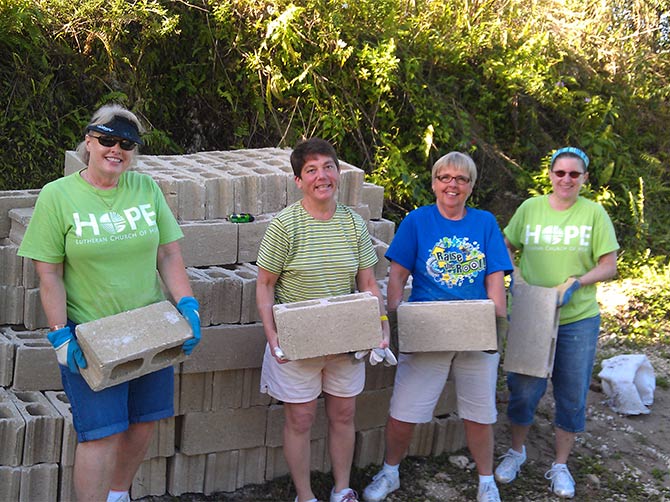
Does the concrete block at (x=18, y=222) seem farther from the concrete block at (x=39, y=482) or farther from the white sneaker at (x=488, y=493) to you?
the white sneaker at (x=488, y=493)

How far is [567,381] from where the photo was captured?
455cm

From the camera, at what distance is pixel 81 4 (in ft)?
21.9

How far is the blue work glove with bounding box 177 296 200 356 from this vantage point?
3.45 meters

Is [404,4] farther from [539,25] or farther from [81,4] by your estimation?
[81,4]

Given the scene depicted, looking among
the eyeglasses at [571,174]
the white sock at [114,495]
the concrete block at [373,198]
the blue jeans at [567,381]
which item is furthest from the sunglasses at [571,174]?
the white sock at [114,495]

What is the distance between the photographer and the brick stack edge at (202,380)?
3943 mm

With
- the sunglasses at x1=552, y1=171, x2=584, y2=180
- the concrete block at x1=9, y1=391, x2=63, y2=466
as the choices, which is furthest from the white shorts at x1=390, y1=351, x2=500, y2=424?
the concrete block at x1=9, y1=391, x2=63, y2=466

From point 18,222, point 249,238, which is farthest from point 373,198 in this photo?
point 18,222

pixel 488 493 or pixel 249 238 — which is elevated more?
pixel 249 238

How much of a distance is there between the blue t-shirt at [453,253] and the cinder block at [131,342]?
1.25m

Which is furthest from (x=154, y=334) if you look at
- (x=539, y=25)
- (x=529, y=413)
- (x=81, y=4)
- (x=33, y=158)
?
(x=539, y=25)

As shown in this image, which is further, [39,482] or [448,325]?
[448,325]

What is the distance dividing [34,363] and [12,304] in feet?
1.16

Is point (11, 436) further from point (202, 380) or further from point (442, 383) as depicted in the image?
point (442, 383)
